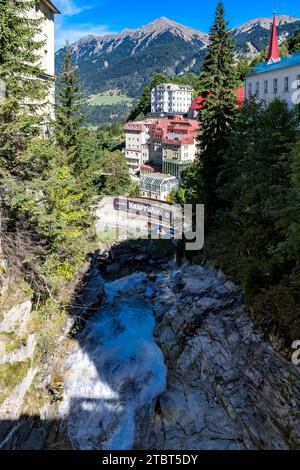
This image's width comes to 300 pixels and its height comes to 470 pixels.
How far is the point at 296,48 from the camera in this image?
77.6 meters

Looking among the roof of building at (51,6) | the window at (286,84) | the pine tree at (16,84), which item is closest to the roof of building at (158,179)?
the window at (286,84)

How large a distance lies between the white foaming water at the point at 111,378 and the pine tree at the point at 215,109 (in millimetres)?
10394

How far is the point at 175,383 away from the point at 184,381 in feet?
1.62

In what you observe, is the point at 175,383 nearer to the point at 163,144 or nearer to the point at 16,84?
the point at 16,84

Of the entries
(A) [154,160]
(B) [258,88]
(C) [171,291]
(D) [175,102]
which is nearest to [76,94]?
(C) [171,291]

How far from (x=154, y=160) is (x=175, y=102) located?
2158 inches

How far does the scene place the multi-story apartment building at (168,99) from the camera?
448ft

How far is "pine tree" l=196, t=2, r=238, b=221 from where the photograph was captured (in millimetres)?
28031

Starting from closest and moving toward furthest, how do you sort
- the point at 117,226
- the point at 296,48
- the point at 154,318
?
1. the point at 154,318
2. the point at 117,226
3. the point at 296,48

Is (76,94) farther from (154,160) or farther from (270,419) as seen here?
(154,160)

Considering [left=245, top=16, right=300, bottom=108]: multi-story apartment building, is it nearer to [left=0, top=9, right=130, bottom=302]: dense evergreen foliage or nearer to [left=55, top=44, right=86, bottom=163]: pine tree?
[left=55, top=44, right=86, bottom=163]: pine tree

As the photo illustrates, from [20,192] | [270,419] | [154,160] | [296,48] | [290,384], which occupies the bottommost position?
[270,419]

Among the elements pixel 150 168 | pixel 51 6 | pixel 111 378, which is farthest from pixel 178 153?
pixel 111 378

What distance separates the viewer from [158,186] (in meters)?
72.1
